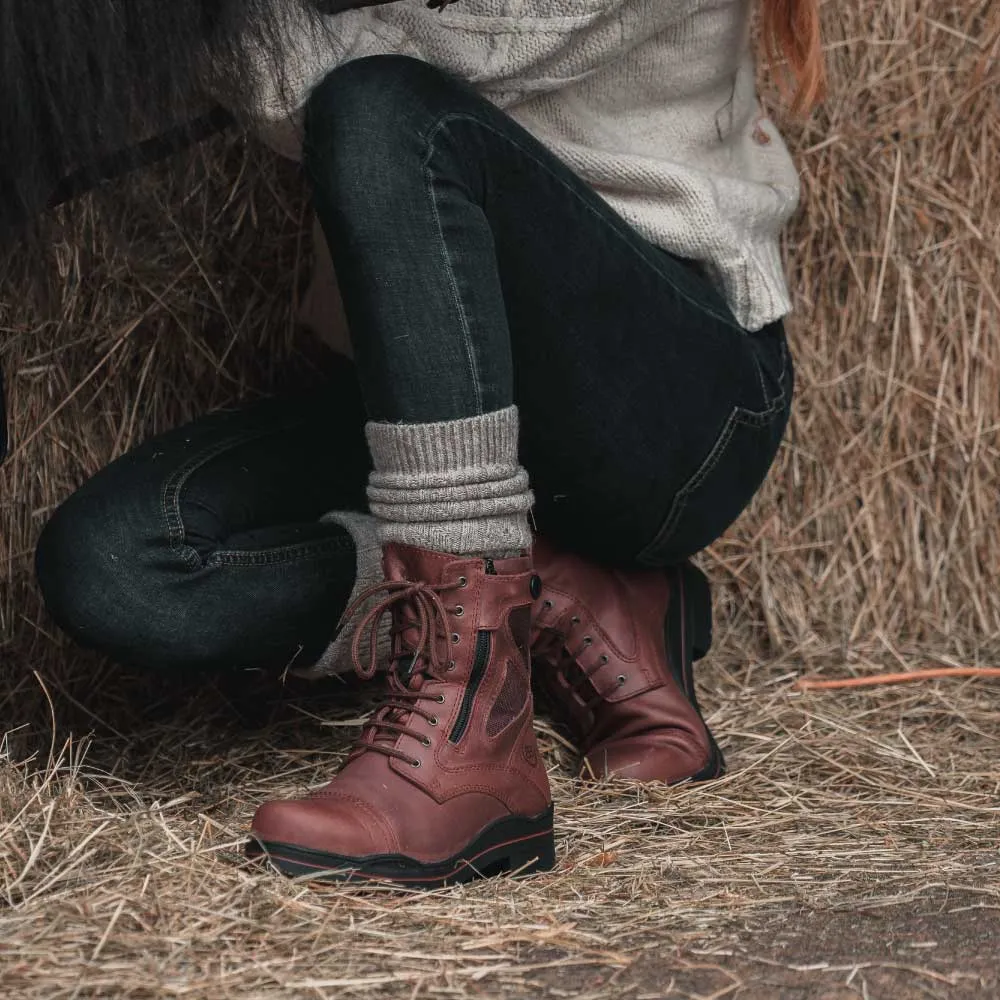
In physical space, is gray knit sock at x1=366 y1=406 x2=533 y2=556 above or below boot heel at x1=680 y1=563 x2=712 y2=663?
above

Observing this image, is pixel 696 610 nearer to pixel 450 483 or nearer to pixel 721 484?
pixel 721 484

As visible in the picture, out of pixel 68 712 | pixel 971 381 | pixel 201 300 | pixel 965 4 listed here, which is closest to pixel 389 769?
pixel 68 712

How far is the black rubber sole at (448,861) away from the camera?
2.91 ft

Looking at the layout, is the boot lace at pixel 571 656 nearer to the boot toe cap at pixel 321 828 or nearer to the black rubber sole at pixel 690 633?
the black rubber sole at pixel 690 633

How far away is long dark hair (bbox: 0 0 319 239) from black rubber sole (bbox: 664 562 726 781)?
0.62 m

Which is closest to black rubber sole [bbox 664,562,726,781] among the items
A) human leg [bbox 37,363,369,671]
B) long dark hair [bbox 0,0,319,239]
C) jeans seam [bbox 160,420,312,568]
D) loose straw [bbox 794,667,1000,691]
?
loose straw [bbox 794,667,1000,691]

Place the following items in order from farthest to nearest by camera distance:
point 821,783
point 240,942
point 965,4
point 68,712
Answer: point 965,4 → point 68,712 → point 821,783 → point 240,942

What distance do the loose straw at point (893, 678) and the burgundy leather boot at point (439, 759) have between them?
0.55 metres

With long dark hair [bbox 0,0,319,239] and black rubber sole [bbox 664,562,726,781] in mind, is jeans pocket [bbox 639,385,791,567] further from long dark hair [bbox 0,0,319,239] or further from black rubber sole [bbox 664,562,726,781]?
long dark hair [bbox 0,0,319,239]

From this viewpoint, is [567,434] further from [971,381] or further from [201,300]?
[971,381]

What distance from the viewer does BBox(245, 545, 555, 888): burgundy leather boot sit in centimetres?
89

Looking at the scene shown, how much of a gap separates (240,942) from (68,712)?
0.62 meters

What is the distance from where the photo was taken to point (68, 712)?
1370 millimetres

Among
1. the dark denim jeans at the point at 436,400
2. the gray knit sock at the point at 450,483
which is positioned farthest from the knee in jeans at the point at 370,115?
the gray knit sock at the point at 450,483
